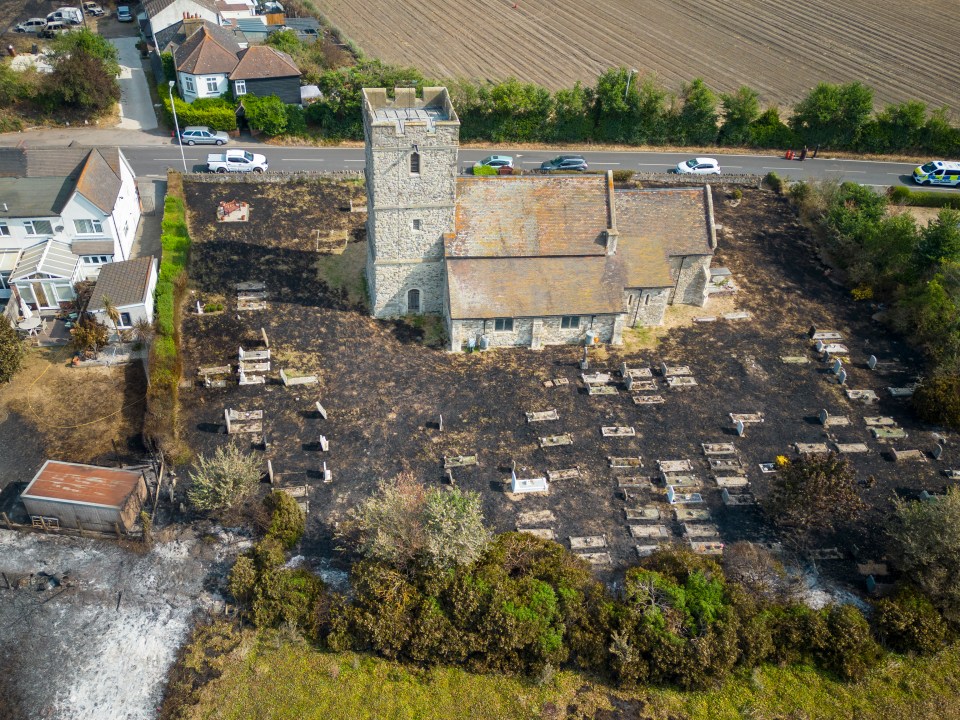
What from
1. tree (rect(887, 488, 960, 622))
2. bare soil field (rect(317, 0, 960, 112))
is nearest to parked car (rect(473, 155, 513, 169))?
bare soil field (rect(317, 0, 960, 112))

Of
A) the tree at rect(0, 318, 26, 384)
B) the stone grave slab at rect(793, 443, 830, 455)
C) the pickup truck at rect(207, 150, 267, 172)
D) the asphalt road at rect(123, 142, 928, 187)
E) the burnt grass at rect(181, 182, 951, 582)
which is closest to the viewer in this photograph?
the burnt grass at rect(181, 182, 951, 582)

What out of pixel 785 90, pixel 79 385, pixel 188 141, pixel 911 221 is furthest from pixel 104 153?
pixel 785 90

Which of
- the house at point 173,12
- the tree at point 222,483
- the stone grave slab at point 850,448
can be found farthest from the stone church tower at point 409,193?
the house at point 173,12

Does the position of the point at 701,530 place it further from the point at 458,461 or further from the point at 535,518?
the point at 458,461

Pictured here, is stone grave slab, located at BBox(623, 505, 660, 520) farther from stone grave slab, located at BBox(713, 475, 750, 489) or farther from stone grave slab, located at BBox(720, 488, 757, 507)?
stone grave slab, located at BBox(713, 475, 750, 489)

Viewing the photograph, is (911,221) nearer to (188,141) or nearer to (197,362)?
(197,362)

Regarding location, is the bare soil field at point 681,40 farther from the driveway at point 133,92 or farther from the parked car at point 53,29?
the parked car at point 53,29
